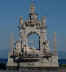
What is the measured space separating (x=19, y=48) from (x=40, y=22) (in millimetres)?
6263

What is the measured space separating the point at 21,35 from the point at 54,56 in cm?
759

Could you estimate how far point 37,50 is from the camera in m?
45.5

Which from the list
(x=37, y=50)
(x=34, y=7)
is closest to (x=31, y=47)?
(x=37, y=50)

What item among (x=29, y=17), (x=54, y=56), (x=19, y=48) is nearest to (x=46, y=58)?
(x=54, y=56)

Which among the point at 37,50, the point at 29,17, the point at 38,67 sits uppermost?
the point at 29,17

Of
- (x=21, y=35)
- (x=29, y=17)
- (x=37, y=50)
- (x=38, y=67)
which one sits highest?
(x=29, y=17)

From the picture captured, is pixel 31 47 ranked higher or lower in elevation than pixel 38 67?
higher

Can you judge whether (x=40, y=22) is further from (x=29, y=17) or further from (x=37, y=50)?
(x=37, y=50)

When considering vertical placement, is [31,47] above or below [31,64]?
above

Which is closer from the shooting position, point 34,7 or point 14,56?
point 14,56

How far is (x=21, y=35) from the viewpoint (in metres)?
46.3

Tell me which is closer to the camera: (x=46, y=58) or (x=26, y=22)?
(x=46, y=58)

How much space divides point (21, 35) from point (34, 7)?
5.99m

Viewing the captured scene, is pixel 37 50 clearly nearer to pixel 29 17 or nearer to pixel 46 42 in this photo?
pixel 46 42
